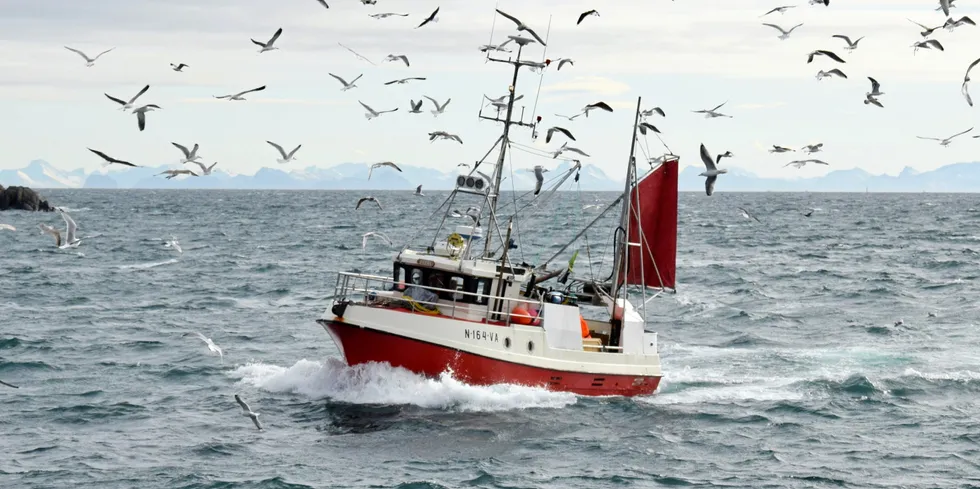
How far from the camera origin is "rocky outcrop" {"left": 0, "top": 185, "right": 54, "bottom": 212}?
126375 millimetres

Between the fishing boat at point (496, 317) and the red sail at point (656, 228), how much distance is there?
124mm

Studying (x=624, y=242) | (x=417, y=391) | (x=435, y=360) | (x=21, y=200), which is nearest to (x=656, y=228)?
(x=624, y=242)

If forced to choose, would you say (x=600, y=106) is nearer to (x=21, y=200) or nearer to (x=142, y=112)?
(x=142, y=112)

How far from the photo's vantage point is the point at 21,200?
127250 mm

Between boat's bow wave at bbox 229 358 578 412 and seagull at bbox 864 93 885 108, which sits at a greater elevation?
seagull at bbox 864 93 885 108

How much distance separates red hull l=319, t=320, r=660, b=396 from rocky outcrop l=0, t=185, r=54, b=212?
110 metres

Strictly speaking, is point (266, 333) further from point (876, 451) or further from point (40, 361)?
point (876, 451)

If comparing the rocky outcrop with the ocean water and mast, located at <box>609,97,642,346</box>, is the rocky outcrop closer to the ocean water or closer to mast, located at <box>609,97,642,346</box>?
the ocean water

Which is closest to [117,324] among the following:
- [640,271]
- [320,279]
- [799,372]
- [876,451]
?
[320,279]

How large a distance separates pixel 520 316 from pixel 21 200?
113896mm

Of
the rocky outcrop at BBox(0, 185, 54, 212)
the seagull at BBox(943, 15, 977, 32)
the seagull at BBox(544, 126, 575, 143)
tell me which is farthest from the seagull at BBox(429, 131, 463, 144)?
the rocky outcrop at BBox(0, 185, 54, 212)

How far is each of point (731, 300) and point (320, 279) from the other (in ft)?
59.4

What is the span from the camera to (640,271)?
28250 mm

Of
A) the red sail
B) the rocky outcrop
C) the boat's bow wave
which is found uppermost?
the red sail
